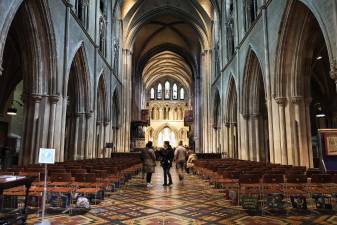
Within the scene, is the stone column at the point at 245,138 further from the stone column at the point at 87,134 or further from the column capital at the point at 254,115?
the stone column at the point at 87,134

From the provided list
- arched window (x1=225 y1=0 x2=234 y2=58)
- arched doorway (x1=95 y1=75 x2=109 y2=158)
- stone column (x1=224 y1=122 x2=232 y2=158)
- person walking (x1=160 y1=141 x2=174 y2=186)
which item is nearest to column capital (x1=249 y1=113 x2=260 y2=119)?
stone column (x1=224 y1=122 x2=232 y2=158)

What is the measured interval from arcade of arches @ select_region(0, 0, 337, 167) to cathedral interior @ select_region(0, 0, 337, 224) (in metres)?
0.06

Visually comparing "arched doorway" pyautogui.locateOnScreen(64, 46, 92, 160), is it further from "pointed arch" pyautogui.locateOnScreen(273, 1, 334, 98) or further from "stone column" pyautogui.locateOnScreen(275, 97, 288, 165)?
"stone column" pyautogui.locateOnScreen(275, 97, 288, 165)

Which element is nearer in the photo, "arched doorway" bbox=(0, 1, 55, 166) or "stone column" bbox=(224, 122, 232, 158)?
"arched doorway" bbox=(0, 1, 55, 166)

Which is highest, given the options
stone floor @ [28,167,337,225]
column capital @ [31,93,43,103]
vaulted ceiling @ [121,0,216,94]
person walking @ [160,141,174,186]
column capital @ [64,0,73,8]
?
vaulted ceiling @ [121,0,216,94]

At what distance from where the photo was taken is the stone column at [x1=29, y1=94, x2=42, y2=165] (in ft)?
37.9

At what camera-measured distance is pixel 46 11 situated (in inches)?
452

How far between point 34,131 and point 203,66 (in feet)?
79.4

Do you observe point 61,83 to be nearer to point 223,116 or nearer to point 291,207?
point 291,207

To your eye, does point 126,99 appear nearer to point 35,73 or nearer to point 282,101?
point 35,73

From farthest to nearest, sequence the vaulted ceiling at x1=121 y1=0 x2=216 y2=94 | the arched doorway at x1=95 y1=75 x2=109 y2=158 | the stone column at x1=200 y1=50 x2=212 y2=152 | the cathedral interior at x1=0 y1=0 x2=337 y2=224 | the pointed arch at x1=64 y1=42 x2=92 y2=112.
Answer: the stone column at x1=200 y1=50 x2=212 y2=152 < the vaulted ceiling at x1=121 y1=0 x2=216 y2=94 < the arched doorway at x1=95 y1=75 x2=109 y2=158 < the pointed arch at x1=64 y1=42 x2=92 y2=112 < the cathedral interior at x1=0 y1=0 x2=337 y2=224

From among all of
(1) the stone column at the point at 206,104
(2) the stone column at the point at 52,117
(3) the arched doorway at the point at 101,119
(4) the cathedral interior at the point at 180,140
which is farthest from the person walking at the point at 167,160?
(1) the stone column at the point at 206,104

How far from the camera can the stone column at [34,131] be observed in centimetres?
1155

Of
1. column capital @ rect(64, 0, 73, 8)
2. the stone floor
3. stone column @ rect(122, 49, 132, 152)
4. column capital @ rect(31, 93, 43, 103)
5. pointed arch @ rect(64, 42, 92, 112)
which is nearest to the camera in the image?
Result: the stone floor
